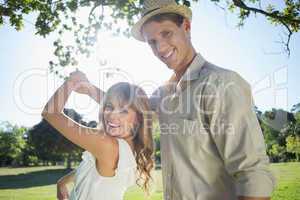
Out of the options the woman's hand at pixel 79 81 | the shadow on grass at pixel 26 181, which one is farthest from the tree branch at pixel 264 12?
the shadow on grass at pixel 26 181

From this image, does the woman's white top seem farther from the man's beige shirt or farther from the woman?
the man's beige shirt

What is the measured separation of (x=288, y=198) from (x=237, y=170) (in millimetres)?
16780

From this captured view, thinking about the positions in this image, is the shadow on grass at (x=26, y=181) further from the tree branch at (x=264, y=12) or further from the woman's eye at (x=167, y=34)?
the woman's eye at (x=167, y=34)

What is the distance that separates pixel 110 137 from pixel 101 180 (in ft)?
1.52

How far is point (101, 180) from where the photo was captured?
3904 mm

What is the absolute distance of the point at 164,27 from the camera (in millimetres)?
3533

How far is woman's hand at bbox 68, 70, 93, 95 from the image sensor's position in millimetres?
3830

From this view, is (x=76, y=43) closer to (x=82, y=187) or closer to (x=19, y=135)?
(x=82, y=187)

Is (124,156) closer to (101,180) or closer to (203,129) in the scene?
(101,180)

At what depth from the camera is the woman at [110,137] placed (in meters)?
3.57

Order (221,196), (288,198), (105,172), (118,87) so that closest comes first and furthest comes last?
(221,196)
(105,172)
(118,87)
(288,198)

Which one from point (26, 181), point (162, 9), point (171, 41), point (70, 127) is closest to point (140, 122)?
point (70, 127)


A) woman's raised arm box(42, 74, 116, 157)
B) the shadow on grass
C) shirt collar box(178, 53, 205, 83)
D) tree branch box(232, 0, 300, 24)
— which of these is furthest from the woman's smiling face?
the shadow on grass

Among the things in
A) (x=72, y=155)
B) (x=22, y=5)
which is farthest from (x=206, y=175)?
(x=72, y=155)
